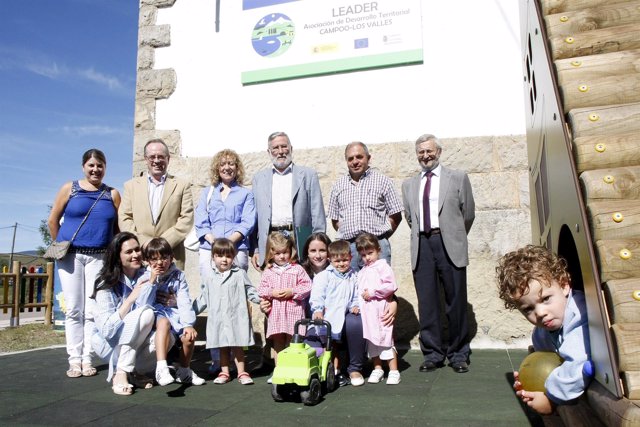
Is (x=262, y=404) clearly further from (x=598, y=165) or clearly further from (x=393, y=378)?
(x=598, y=165)

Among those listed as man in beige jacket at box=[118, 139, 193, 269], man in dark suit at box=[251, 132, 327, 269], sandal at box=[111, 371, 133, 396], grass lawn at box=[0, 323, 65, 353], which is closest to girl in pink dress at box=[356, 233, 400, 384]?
man in dark suit at box=[251, 132, 327, 269]

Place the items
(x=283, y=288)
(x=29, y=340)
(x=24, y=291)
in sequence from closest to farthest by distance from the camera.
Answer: (x=283, y=288) → (x=29, y=340) → (x=24, y=291)

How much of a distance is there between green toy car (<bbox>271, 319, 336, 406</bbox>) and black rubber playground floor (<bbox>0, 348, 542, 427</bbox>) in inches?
3.0

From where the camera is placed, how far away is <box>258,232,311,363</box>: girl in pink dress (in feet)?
13.1

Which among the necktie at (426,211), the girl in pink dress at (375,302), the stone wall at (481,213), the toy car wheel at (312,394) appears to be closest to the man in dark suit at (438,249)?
the necktie at (426,211)

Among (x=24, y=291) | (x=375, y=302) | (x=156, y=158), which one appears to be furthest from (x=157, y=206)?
(x=24, y=291)

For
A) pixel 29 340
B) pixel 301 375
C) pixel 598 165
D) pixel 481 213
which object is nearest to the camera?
pixel 598 165

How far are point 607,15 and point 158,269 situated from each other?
10.1 ft

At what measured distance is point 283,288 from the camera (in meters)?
4.01

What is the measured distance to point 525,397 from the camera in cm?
215

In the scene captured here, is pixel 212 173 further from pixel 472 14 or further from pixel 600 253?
pixel 600 253

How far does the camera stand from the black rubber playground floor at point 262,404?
281 centimetres

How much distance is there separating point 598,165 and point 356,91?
3632 mm

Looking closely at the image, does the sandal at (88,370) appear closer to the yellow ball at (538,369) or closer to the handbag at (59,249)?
the handbag at (59,249)
